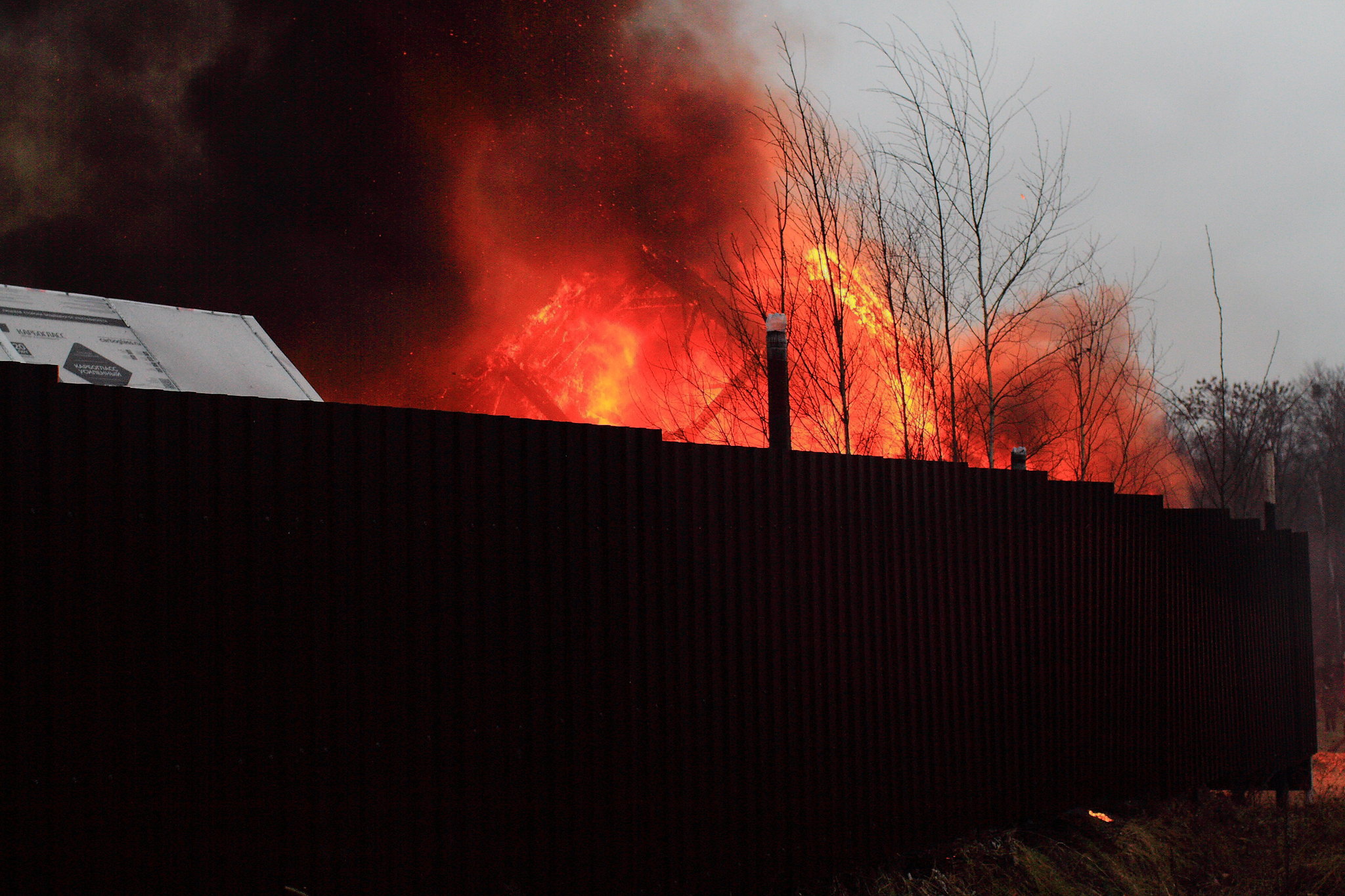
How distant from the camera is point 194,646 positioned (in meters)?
3.58

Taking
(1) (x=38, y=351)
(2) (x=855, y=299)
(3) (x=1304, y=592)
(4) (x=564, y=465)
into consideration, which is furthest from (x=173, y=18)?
(3) (x=1304, y=592)

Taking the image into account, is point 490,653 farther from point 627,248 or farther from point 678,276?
point 627,248

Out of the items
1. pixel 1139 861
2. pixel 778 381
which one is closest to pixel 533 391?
pixel 778 381

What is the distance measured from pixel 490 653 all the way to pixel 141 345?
123 inches

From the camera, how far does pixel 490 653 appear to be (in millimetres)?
4469

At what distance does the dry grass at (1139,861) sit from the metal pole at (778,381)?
268cm

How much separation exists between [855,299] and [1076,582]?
4.84 m

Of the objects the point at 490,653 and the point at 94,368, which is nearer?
the point at 490,653

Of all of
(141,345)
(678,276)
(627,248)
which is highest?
(627,248)

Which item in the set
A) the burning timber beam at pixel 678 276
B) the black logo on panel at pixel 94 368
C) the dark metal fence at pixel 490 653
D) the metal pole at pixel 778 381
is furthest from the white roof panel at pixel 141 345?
the burning timber beam at pixel 678 276

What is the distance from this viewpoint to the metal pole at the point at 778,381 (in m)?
6.41

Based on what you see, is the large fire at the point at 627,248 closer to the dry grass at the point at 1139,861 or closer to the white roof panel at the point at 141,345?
the dry grass at the point at 1139,861

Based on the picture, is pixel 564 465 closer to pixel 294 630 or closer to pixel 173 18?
pixel 294 630

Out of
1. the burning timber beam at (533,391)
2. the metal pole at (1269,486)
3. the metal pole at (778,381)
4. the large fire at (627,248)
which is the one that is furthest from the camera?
the burning timber beam at (533,391)
